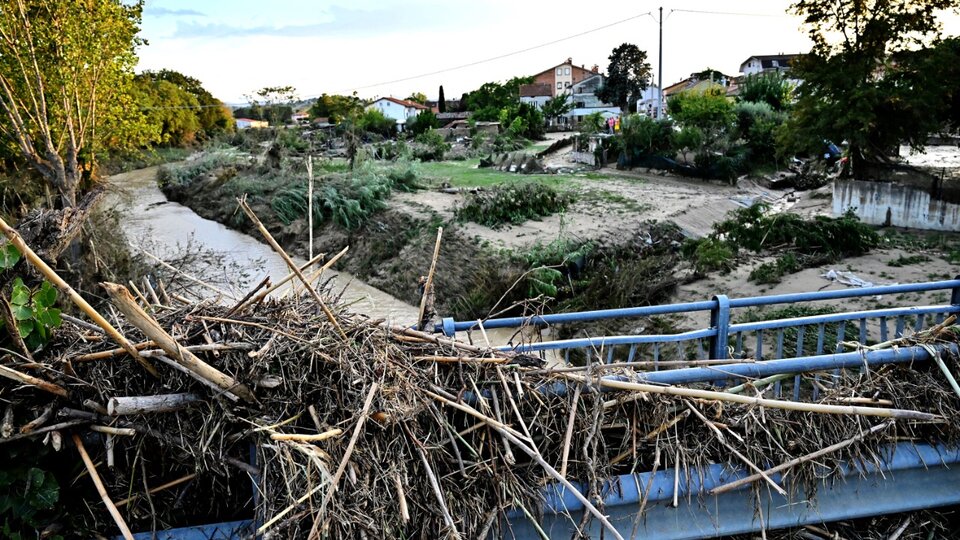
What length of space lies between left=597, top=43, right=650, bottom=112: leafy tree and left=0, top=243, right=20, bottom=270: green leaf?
63.9 meters

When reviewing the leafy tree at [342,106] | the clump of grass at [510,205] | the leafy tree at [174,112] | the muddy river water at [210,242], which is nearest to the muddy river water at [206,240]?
the muddy river water at [210,242]

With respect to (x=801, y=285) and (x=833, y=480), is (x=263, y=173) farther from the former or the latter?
(x=833, y=480)

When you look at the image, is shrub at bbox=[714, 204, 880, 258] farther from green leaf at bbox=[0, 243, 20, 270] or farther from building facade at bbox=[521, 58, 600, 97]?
building facade at bbox=[521, 58, 600, 97]

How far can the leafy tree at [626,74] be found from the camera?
63.6 meters

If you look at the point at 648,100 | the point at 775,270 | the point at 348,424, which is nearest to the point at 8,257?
the point at 348,424

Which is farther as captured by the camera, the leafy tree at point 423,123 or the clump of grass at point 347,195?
the leafy tree at point 423,123

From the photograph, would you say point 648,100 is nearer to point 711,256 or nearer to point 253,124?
point 253,124

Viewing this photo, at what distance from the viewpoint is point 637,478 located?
2811mm

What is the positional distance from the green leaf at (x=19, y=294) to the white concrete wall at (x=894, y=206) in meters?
16.6

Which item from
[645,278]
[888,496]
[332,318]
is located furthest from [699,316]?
[332,318]

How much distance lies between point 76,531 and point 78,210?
5.53 feet

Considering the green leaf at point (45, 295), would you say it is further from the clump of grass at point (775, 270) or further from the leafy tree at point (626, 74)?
the leafy tree at point (626, 74)

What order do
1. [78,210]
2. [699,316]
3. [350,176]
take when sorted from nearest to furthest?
[78,210] < [699,316] < [350,176]

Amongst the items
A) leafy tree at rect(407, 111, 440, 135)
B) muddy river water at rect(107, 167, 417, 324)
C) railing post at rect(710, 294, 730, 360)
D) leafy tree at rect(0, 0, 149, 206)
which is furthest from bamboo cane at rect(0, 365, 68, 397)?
leafy tree at rect(407, 111, 440, 135)
